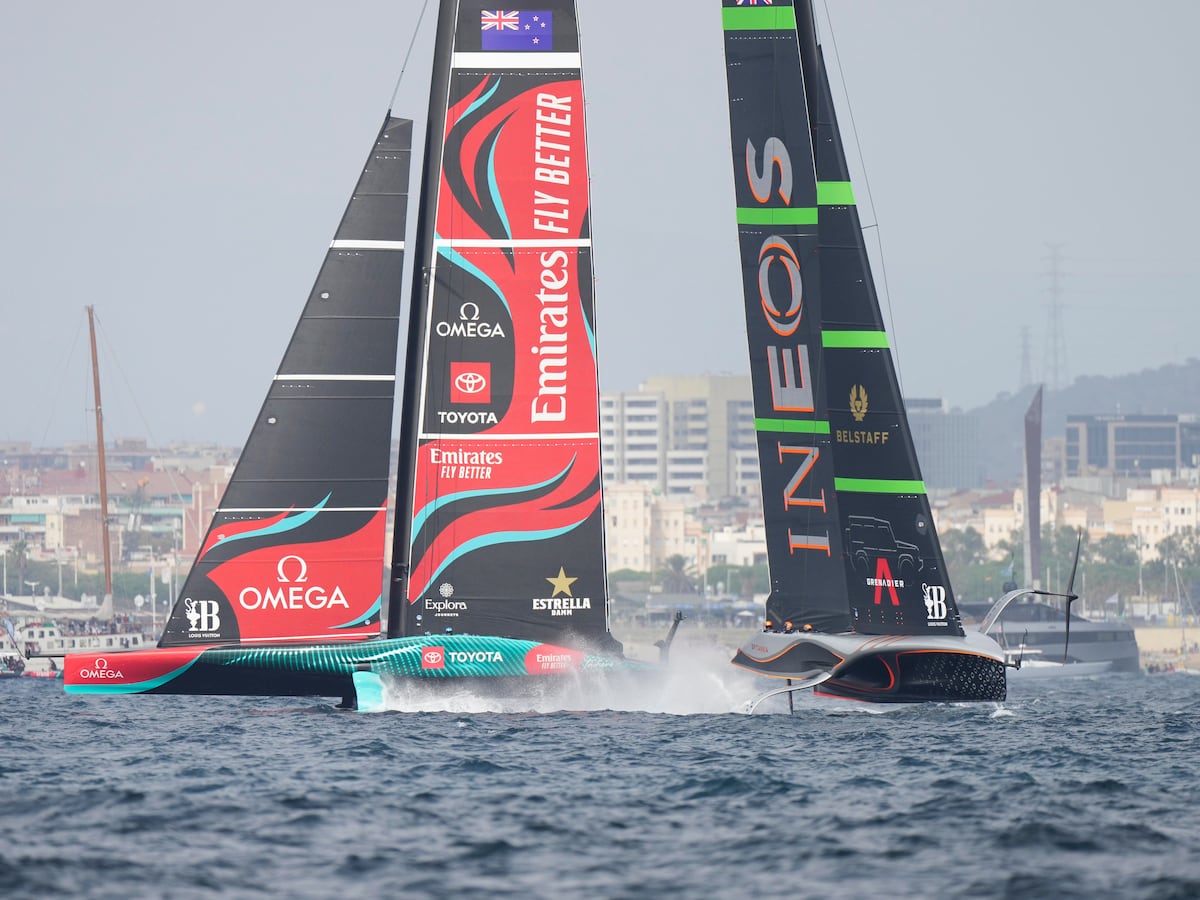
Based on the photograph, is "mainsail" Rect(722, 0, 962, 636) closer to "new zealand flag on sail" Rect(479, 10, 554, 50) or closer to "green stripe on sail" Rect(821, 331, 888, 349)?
"green stripe on sail" Rect(821, 331, 888, 349)

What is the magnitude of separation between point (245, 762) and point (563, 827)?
4879 millimetres

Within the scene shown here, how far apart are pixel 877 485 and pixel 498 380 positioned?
17.0 ft

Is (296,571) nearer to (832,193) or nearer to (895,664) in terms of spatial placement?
(895,664)

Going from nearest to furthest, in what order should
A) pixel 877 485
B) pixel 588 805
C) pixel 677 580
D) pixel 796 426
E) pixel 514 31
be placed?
1. pixel 588 805
2. pixel 514 31
3. pixel 877 485
4. pixel 796 426
5. pixel 677 580

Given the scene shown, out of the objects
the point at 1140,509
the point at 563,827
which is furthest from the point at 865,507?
the point at 1140,509

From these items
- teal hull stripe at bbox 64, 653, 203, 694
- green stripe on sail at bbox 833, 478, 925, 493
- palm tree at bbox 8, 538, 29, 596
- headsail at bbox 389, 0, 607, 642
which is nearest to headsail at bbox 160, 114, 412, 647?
headsail at bbox 389, 0, 607, 642

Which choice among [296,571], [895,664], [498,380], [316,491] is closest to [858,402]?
[895,664]

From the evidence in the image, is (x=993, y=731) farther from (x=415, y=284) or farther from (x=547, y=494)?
(x=415, y=284)

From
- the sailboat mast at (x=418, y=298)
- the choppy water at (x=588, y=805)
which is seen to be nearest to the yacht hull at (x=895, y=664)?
the choppy water at (x=588, y=805)

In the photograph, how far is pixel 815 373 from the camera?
2517 centimetres

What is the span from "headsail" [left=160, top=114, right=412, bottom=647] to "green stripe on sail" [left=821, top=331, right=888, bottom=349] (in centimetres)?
558

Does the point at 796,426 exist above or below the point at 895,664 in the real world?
above

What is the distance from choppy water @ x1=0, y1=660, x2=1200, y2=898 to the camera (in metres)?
12.4

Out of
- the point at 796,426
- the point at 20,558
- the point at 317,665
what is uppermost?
the point at 796,426
